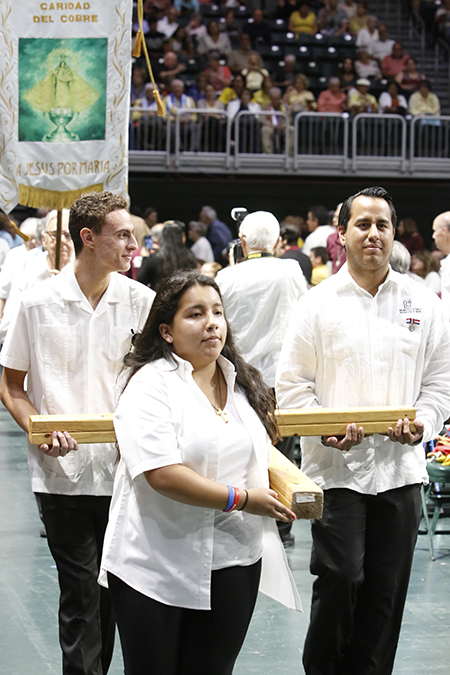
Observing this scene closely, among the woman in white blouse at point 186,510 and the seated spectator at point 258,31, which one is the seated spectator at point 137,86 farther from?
the woman in white blouse at point 186,510

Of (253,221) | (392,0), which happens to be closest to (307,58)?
(392,0)

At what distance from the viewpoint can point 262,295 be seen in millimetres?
5180

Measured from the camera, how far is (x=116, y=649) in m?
3.83

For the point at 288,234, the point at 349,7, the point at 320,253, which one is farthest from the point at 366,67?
the point at 288,234

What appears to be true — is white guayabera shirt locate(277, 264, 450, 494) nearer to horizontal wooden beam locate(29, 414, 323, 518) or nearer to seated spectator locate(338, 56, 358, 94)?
horizontal wooden beam locate(29, 414, 323, 518)

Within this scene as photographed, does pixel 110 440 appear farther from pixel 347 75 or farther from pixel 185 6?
pixel 185 6

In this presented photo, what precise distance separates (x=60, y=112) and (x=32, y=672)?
240 cm

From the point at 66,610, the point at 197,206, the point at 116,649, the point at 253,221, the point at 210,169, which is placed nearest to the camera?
the point at 66,610

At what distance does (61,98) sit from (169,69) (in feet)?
36.6

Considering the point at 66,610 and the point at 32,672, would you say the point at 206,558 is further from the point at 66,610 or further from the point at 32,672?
the point at 32,672

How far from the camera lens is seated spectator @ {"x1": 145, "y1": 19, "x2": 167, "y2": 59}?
50.6ft

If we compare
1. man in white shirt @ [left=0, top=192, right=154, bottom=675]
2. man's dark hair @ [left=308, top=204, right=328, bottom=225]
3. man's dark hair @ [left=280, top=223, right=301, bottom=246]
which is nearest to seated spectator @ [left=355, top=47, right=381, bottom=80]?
man's dark hair @ [left=308, top=204, right=328, bottom=225]

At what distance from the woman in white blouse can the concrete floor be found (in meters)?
1.44

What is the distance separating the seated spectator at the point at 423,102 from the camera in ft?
48.6
